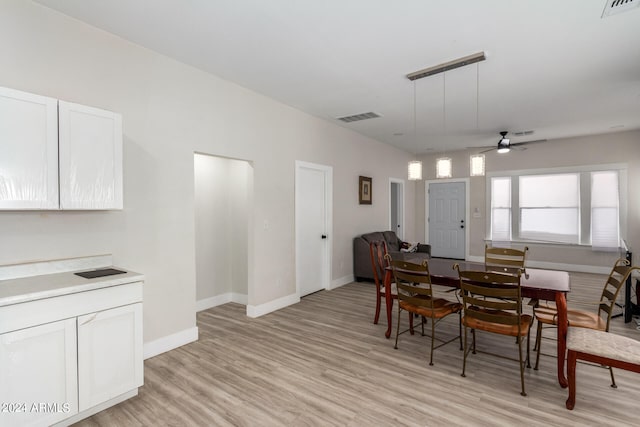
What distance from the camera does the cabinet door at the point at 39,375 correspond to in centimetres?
183

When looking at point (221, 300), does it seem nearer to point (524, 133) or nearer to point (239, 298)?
point (239, 298)

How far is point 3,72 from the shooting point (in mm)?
2258

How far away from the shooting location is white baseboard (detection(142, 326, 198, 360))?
3.08 metres

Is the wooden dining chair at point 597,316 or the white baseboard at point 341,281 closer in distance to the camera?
the wooden dining chair at point 597,316

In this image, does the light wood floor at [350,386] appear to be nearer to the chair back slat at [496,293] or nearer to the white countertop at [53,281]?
the chair back slat at [496,293]

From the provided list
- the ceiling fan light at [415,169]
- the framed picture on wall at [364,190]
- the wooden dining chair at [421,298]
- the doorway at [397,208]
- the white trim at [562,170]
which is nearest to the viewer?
the wooden dining chair at [421,298]

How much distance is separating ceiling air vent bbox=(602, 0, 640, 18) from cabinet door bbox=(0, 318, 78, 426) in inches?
172

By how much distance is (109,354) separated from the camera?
2.24 m

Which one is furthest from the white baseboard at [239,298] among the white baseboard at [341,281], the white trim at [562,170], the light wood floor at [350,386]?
the white trim at [562,170]

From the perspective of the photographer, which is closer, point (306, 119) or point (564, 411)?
point (564, 411)

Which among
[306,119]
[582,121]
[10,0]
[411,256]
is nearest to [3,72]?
[10,0]

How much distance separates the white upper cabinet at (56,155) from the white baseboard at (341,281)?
3925 millimetres

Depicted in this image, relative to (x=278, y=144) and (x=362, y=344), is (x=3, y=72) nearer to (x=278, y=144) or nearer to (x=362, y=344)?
(x=278, y=144)

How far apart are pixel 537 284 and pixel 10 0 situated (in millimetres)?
4605
